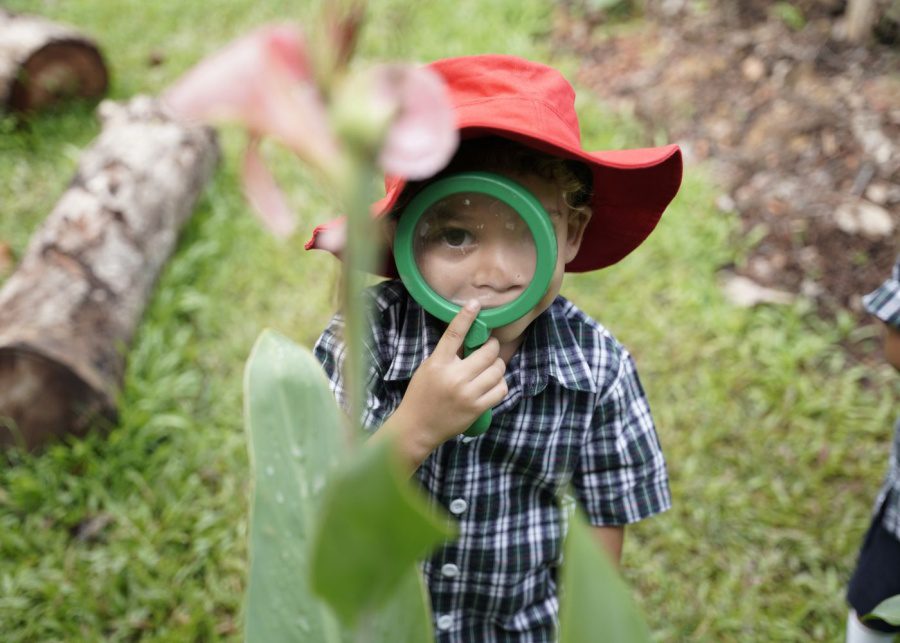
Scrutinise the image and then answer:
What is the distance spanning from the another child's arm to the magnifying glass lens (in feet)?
0.10

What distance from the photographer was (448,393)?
81 cm

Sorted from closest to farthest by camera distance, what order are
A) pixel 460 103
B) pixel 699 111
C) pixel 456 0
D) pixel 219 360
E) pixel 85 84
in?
pixel 460 103 → pixel 219 360 → pixel 699 111 → pixel 85 84 → pixel 456 0

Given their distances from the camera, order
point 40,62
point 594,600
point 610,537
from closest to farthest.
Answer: point 594,600, point 610,537, point 40,62

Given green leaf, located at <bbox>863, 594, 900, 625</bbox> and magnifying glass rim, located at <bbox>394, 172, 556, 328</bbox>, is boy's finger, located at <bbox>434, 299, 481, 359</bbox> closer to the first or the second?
magnifying glass rim, located at <bbox>394, 172, 556, 328</bbox>

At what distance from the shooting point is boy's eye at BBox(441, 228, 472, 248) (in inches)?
31.9

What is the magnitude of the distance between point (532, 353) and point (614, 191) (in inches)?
8.6

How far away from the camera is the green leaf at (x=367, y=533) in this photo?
0.24 metres

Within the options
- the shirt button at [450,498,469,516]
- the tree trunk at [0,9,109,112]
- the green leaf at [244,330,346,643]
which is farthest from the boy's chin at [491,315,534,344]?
the tree trunk at [0,9,109,112]

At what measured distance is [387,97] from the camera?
23cm

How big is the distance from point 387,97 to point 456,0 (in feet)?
11.7

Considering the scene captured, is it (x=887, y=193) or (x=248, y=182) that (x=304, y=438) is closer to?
(x=248, y=182)

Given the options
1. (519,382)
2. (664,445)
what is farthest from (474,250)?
(664,445)

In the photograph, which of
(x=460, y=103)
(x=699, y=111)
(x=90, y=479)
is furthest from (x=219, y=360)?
(x=699, y=111)

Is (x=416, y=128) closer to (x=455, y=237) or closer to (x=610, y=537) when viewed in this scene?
(x=455, y=237)
